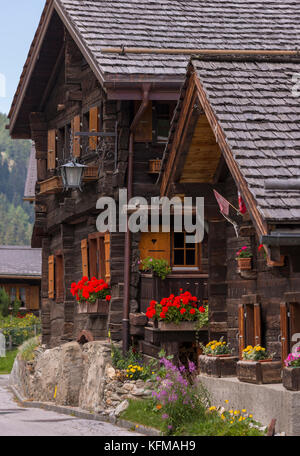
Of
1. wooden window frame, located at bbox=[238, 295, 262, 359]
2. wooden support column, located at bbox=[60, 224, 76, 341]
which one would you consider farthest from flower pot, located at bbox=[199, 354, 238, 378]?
wooden support column, located at bbox=[60, 224, 76, 341]

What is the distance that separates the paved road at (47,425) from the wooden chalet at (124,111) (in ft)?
7.27

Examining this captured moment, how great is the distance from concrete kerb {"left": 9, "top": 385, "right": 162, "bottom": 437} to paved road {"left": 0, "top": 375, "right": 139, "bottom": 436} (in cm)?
15

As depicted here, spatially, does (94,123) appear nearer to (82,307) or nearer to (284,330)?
(82,307)

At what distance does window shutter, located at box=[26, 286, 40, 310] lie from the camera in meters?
A: 44.2

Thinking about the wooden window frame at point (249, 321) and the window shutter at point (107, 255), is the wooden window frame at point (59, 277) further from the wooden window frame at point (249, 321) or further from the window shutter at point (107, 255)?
the wooden window frame at point (249, 321)

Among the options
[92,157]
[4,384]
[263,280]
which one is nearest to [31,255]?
[4,384]

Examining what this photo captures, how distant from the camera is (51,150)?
24297mm

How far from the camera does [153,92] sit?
18781mm

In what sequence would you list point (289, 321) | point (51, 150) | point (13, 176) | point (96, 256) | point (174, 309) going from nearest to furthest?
1. point (289, 321)
2. point (174, 309)
3. point (96, 256)
4. point (51, 150)
5. point (13, 176)

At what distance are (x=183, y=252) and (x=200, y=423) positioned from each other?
7250 millimetres

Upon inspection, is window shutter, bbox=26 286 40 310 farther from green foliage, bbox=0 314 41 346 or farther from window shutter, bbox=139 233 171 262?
window shutter, bbox=139 233 171 262

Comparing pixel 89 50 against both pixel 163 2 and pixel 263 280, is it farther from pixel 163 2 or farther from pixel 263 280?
pixel 263 280

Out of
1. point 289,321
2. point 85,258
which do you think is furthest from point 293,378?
point 85,258

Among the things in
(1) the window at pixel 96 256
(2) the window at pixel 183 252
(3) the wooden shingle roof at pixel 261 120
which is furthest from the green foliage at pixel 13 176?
(3) the wooden shingle roof at pixel 261 120
